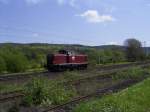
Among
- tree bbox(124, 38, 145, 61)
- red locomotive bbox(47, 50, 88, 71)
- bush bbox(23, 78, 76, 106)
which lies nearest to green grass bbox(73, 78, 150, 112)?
bush bbox(23, 78, 76, 106)

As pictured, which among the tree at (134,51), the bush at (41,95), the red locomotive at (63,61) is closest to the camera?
the bush at (41,95)

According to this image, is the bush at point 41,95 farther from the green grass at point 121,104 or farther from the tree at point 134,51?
the tree at point 134,51

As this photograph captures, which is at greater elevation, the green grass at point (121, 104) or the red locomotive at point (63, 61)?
the red locomotive at point (63, 61)

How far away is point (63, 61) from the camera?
41.8m

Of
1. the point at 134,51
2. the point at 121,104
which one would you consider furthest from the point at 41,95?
the point at 134,51

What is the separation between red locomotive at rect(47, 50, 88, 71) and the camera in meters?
40.9

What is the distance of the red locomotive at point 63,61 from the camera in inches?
1609

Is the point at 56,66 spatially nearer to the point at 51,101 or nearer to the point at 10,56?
the point at 10,56

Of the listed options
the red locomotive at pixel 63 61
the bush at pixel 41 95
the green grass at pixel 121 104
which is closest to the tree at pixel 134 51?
the red locomotive at pixel 63 61

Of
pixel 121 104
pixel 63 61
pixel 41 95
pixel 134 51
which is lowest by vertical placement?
pixel 121 104

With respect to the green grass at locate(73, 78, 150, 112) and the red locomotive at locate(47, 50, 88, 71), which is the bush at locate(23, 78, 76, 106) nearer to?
the green grass at locate(73, 78, 150, 112)

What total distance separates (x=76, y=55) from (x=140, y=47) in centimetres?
6431

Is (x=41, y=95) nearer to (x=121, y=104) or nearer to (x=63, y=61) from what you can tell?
(x=121, y=104)

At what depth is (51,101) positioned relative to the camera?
16.1 m
